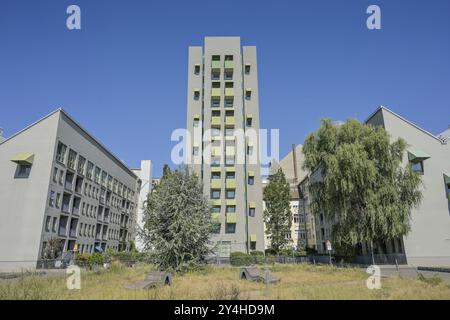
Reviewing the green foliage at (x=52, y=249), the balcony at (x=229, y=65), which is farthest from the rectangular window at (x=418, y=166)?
the green foliage at (x=52, y=249)

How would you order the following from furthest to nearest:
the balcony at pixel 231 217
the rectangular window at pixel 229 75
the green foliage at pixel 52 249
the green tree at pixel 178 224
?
the rectangular window at pixel 229 75 → the balcony at pixel 231 217 → the green foliage at pixel 52 249 → the green tree at pixel 178 224

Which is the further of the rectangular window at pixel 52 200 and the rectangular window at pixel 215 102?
the rectangular window at pixel 215 102

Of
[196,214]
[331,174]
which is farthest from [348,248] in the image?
[196,214]

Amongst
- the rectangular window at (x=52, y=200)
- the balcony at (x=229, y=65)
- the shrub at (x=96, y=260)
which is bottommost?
the shrub at (x=96, y=260)

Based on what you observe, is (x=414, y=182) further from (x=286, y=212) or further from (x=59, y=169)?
(x=59, y=169)

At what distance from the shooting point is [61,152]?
4466 centimetres

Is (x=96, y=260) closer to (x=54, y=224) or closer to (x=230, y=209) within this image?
(x=54, y=224)

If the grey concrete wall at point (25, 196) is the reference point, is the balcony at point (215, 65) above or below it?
above

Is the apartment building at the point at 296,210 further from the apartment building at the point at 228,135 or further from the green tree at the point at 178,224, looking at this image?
the green tree at the point at 178,224

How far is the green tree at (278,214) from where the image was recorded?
5941cm

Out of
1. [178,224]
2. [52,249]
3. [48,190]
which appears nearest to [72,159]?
[48,190]

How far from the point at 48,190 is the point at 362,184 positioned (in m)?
36.3

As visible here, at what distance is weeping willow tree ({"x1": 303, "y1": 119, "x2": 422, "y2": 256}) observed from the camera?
1236 inches
